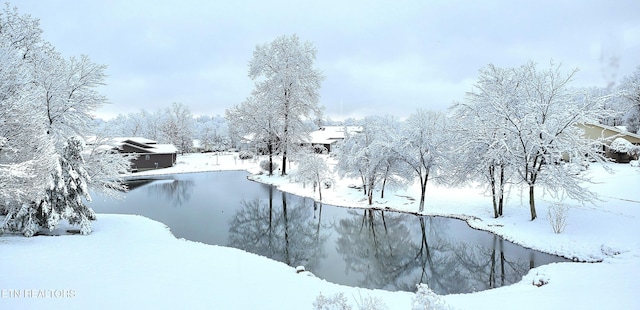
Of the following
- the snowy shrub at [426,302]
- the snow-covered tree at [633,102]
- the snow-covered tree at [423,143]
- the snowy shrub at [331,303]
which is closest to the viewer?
the snowy shrub at [426,302]

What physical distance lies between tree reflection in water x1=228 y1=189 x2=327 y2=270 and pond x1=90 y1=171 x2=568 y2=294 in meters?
0.05

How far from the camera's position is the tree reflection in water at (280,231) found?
15.9 m

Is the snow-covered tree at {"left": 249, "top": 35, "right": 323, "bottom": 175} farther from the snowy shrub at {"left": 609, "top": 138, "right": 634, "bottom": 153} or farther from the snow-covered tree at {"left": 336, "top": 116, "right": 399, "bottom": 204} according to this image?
the snowy shrub at {"left": 609, "top": 138, "right": 634, "bottom": 153}

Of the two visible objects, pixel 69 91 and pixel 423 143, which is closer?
pixel 69 91

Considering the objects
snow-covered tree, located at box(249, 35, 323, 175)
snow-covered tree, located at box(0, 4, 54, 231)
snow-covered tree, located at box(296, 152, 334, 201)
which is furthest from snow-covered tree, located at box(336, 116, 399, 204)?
snow-covered tree, located at box(0, 4, 54, 231)

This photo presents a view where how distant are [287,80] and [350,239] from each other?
24.7 meters

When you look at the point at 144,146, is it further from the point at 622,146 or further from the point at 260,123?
the point at 622,146

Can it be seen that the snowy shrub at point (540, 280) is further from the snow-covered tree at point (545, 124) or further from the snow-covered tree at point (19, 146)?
the snow-covered tree at point (19, 146)

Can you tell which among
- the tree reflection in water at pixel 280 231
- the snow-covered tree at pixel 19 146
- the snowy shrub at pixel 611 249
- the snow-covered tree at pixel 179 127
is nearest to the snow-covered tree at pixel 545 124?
the snowy shrub at pixel 611 249

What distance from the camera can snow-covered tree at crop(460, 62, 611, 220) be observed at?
57.2 feet

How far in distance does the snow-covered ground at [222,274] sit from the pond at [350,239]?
5.23 ft

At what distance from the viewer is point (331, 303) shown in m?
5.91

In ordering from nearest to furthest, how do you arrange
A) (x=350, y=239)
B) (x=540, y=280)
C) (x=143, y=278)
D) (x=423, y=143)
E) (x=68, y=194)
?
(x=143, y=278)
(x=540, y=280)
(x=68, y=194)
(x=350, y=239)
(x=423, y=143)

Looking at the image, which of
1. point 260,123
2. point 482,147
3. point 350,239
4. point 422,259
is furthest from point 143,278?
point 260,123
